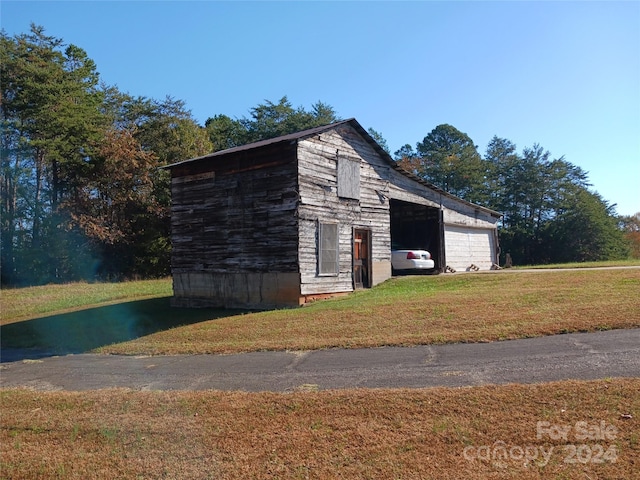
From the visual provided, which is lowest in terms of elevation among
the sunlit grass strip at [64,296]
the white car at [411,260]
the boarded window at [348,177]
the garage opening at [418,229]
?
the sunlit grass strip at [64,296]

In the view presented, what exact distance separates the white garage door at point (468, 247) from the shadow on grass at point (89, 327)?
12.0 metres

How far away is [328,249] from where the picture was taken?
16.6 metres

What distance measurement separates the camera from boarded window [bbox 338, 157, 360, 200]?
17.4 metres

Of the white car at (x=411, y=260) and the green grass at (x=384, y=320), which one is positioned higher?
the white car at (x=411, y=260)

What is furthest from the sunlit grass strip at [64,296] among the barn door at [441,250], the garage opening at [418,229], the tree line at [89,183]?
the barn door at [441,250]

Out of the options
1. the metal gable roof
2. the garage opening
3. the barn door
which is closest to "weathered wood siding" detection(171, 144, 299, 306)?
the metal gable roof

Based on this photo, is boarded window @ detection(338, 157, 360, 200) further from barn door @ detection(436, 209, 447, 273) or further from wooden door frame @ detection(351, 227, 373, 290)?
barn door @ detection(436, 209, 447, 273)

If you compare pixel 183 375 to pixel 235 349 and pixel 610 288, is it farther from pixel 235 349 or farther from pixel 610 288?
pixel 610 288

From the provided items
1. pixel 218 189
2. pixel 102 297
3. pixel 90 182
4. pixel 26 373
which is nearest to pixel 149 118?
pixel 90 182

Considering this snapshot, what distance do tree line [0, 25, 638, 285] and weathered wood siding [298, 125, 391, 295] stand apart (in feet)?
73.0

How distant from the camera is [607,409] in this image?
5.13 metres

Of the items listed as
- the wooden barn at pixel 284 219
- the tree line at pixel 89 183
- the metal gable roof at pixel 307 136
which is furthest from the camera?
the tree line at pixel 89 183

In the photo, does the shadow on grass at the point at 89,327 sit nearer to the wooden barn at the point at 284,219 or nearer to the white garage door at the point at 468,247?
the wooden barn at the point at 284,219

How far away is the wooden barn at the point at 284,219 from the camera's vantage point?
1577cm
